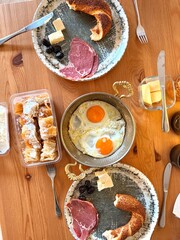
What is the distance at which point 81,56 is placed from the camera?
162cm

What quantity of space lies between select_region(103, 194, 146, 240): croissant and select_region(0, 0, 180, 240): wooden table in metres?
0.13

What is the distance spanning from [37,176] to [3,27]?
2.11 ft

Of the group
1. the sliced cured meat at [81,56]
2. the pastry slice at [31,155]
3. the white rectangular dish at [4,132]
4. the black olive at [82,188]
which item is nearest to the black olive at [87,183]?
the black olive at [82,188]

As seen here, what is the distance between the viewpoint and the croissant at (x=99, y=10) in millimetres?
1578

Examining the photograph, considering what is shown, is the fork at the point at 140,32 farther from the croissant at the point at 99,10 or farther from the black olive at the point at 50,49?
the black olive at the point at 50,49

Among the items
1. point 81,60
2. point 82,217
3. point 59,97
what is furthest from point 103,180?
point 81,60

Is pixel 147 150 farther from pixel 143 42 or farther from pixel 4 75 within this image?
pixel 4 75

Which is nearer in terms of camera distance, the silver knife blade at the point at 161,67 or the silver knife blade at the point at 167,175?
the silver knife blade at the point at 161,67

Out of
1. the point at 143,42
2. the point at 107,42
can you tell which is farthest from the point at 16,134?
the point at 143,42

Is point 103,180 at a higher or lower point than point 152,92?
lower

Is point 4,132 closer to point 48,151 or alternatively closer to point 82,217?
point 48,151

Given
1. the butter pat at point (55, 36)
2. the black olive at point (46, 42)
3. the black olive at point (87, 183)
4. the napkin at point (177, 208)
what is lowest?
the napkin at point (177, 208)

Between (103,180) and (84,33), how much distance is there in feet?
2.06

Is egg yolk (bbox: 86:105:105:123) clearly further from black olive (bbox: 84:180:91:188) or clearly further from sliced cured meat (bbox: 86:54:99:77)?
black olive (bbox: 84:180:91:188)
